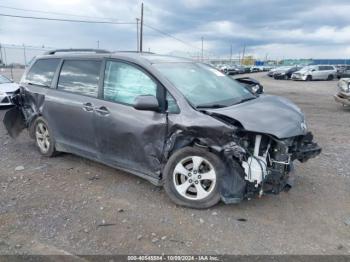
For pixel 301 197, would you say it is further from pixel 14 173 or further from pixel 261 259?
pixel 14 173

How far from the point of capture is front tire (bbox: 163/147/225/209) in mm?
3678

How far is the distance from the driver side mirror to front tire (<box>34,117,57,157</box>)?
85.7 inches

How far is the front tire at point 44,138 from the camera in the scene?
545 centimetres

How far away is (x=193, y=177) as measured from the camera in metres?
3.81

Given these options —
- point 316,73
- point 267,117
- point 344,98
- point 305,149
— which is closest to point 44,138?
point 267,117

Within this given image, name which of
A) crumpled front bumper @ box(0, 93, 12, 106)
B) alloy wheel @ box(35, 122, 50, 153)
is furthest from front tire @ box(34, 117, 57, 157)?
crumpled front bumper @ box(0, 93, 12, 106)

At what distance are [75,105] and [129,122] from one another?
3.59 ft

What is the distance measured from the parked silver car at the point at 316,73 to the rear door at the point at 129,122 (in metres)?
32.4

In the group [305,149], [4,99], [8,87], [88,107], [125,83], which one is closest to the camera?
[305,149]

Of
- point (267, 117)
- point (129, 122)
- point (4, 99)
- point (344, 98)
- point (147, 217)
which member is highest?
point (267, 117)

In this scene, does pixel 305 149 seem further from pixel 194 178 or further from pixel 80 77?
pixel 80 77

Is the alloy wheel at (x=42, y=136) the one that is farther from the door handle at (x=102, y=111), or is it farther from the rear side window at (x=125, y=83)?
the rear side window at (x=125, y=83)

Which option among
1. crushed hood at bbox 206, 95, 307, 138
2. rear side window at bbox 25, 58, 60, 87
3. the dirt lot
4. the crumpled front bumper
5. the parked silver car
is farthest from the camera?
the parked silver car

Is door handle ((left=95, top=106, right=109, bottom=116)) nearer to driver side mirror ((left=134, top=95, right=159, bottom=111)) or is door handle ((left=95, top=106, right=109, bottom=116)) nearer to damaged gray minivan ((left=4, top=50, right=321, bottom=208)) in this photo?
damaged gray minivan ((left=4, top=50, right=321, bottom=208))
